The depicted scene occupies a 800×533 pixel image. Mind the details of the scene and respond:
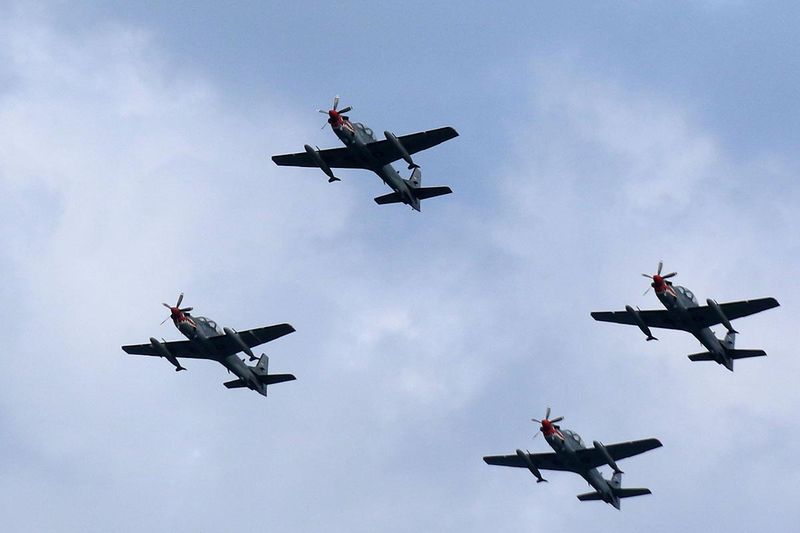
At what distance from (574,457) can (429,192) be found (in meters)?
22.8

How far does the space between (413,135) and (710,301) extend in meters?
24.1

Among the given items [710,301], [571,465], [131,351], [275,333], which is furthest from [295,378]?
[710,301]

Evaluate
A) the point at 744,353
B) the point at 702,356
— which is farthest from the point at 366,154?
the point at 744,353

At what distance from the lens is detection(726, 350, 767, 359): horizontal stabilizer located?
92.4m

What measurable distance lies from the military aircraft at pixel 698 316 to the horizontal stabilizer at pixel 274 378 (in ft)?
83.1

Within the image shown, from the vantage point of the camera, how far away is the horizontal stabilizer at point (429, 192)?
318 ft

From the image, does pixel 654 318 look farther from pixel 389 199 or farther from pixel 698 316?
pixel 389 199

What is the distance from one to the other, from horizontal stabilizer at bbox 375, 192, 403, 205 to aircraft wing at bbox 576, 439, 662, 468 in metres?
23.6

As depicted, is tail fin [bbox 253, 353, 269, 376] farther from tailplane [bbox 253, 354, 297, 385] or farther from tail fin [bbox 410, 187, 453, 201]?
tail fin [bbox 410, 187, 453, 201]

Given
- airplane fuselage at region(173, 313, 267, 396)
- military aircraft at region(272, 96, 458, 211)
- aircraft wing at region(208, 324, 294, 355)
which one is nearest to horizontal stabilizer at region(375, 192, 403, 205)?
military aircraft at region(272, 96, 458, 211)

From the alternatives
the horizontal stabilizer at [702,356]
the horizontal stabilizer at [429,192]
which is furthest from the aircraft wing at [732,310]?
the horizontal stabilizer at [429,192]

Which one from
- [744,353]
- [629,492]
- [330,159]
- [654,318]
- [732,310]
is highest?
[330,159]

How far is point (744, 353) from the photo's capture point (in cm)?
9350

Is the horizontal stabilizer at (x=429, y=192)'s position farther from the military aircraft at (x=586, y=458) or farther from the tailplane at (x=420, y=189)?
the military aircraft at (x=586, y=458)
